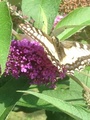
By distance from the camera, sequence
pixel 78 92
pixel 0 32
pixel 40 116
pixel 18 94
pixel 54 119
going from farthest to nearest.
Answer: pixel 40 116 < pixel 54 119 < pixel 78 92 < pixel 18 94 < pixel 0 32

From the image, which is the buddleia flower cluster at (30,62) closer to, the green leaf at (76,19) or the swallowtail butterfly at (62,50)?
the swallowtail butterfly at (62,50)

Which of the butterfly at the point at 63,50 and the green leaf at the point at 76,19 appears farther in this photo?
the green leaf at the point at 76,19

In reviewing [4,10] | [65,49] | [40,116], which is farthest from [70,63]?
[40,116]

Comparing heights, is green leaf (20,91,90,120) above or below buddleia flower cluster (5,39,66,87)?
below

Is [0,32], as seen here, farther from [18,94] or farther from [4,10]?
[18,94]

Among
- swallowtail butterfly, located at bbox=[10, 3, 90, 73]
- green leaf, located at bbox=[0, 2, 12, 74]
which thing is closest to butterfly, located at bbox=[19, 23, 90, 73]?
swallowtail butterfly, located at bbox=[10, 3, 90, 73]

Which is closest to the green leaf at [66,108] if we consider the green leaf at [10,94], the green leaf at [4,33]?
the green leaf at [4,33]

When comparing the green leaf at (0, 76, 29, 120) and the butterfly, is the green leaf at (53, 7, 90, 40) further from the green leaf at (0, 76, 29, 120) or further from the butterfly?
the green leaf at (0, 76, 29, 120)
